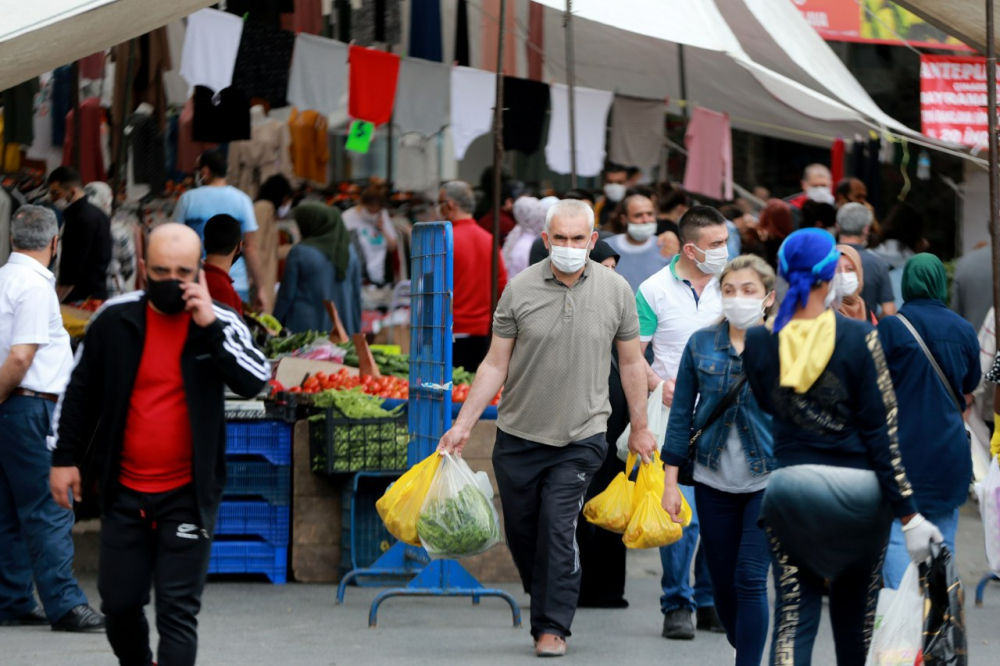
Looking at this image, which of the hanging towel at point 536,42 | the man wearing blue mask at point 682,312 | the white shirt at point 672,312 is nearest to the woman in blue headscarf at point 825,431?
the man wearing blue mask at point 682,312

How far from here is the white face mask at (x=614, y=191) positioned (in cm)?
1494

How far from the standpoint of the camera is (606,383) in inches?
291

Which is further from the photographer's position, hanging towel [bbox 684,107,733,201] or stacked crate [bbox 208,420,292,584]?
hanging towel [bbox 684,107,733,201]

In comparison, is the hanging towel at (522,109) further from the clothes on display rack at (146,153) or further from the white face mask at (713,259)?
the white face mask at (713,259)

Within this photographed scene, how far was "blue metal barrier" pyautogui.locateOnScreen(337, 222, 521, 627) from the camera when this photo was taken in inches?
322

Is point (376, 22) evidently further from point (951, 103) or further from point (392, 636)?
point (392, 636)

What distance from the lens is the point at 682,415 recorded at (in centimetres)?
629

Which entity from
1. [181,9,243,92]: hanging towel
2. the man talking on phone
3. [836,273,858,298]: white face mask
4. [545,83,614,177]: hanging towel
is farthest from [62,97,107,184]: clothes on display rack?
the man talking on phone

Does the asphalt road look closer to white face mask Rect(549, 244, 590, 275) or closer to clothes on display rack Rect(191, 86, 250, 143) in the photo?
white face mask Rect(549, 244, 590, 275)

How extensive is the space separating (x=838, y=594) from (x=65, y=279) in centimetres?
796

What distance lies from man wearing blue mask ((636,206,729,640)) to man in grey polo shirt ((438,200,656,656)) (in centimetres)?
59

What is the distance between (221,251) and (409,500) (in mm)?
2035

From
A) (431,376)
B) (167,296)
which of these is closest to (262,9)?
(431,376)

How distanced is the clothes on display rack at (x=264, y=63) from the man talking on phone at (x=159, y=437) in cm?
773
